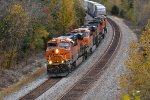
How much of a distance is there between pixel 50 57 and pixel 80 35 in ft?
19.9

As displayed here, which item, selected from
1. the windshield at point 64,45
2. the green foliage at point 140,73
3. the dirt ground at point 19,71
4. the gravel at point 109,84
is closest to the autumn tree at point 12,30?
the dirt ground at point 19,71

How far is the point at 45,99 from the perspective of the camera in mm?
Result: 26422

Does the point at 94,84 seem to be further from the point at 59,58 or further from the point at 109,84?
the point at 59,58

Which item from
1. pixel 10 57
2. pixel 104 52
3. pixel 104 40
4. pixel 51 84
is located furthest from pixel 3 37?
pixel 104 40

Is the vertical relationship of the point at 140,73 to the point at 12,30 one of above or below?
below

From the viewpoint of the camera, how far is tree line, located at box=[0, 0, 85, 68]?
3656 centimetres

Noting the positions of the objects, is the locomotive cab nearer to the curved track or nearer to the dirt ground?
the curved track

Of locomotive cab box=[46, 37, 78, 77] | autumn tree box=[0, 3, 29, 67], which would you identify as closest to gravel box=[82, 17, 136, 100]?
locomotive cab box=[46, 37, 78, 77]

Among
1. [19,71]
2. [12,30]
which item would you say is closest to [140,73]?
[19,71]

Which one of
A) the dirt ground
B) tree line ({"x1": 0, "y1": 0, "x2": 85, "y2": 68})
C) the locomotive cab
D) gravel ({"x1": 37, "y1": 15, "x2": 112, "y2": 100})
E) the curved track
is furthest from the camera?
tree line ({"x1": 0, "y1": 0, "x2": 85, "y2": 68})

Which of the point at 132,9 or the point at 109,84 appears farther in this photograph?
the point at 132,9

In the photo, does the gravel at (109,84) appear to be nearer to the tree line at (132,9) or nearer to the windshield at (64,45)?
the windshield at (64,45)

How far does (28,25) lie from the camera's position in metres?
39.9

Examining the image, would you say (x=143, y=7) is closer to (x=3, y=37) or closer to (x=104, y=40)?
(x=104, y=40)
